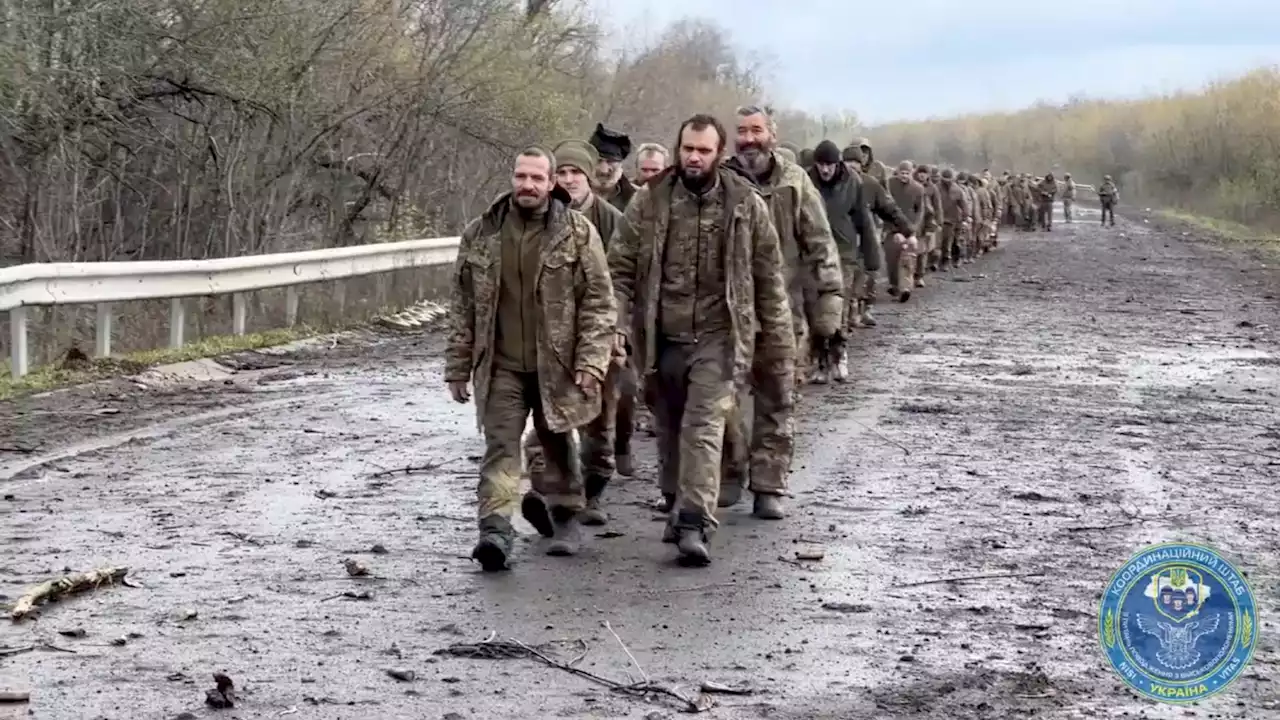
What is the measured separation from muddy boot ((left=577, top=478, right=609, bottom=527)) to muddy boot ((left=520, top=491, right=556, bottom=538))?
1.37ft

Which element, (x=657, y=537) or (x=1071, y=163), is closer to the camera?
(x=657, y=537)

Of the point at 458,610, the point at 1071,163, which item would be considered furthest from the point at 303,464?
the point at 1071,163

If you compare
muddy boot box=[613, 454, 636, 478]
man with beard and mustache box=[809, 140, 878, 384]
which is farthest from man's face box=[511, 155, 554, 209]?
man with beard and mustache box=[809, 140, 878, 384]

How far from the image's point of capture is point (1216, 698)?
580cm

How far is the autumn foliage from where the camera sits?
2611 inches

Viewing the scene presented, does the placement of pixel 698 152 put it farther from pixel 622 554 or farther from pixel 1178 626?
pixel 1178 626

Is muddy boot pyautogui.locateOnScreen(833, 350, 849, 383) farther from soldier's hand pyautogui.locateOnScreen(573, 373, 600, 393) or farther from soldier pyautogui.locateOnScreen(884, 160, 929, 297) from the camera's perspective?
soldier's hand pyautogui.locateOnScreen(573, 373, 600, 393)

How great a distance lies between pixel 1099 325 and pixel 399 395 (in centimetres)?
963

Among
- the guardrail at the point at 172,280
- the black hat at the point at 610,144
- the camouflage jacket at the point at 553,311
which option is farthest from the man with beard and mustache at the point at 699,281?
the guardrail at the point at 172,280

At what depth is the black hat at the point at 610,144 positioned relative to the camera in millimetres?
11031

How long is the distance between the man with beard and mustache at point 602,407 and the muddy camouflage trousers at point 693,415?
0.83 ft

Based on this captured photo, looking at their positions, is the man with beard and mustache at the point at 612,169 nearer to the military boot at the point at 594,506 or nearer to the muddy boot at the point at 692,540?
the military boot at the point at 594,506

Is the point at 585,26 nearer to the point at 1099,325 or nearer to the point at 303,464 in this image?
the point at 1099,325

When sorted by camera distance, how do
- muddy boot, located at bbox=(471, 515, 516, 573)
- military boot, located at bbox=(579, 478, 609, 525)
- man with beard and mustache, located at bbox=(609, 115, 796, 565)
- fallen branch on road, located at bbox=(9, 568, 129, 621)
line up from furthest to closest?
1. military boot, located at bbox=(579, 478, 609, 525)
2. man with beard and mustache, located at bbox=(609, 115, 796, 565)
3. muddy boot, located at bbox=(471, 515, 516, 573)
4. fallen branch on road, located at bbox=(9, 568, 129, 621)
